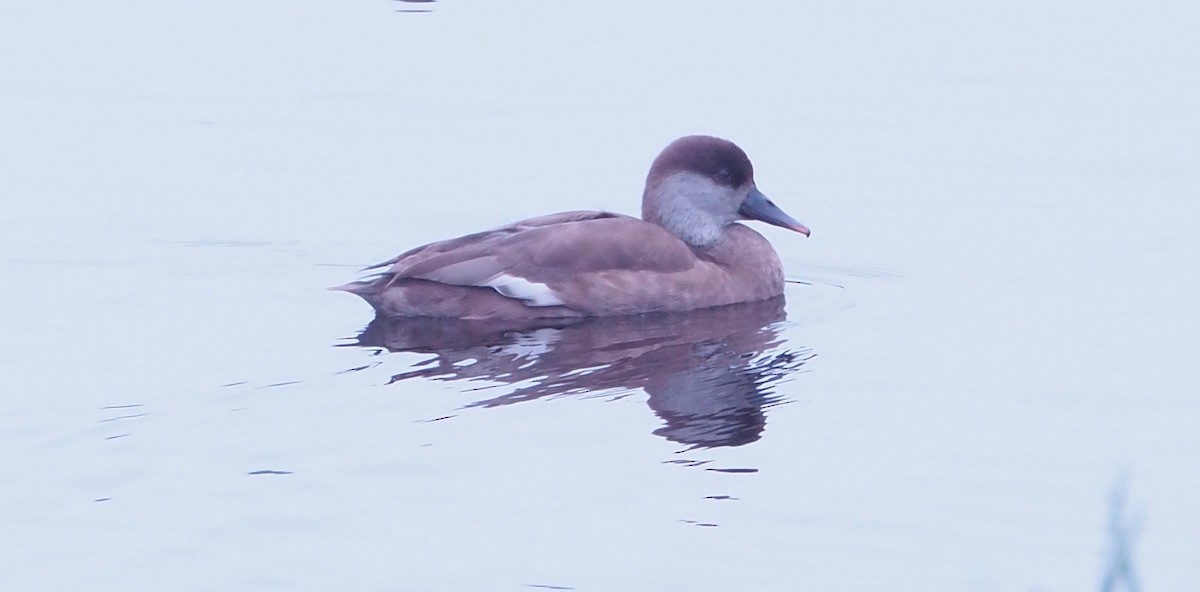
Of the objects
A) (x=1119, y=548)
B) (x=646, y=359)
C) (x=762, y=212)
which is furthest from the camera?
(x=762, y=212)

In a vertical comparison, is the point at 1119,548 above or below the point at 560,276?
above

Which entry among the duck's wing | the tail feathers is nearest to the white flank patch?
the duck's wing

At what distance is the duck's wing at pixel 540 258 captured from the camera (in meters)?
9.37

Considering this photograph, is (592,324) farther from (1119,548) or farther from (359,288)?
(1119,548)

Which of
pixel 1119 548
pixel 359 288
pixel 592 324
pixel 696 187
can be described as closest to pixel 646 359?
pixel 592 324

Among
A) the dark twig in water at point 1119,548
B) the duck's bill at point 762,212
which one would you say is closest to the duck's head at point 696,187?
the duck's bill at point 762,212

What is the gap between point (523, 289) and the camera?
369 inches

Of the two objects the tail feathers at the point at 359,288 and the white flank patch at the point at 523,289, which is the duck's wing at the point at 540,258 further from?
the tail feathers at the point at 359,288

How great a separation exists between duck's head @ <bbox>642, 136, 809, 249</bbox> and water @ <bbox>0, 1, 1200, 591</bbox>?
0.72m

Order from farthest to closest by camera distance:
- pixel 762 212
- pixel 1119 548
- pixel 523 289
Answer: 1. pixel 762 212
2. pixel 523 289
3. pixel 1119 548

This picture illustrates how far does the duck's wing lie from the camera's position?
9.37 m

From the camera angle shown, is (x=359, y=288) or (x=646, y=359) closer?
(x=646, y=359)

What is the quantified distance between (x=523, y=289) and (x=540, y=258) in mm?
180

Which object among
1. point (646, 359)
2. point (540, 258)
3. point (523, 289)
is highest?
point (540, 258)
